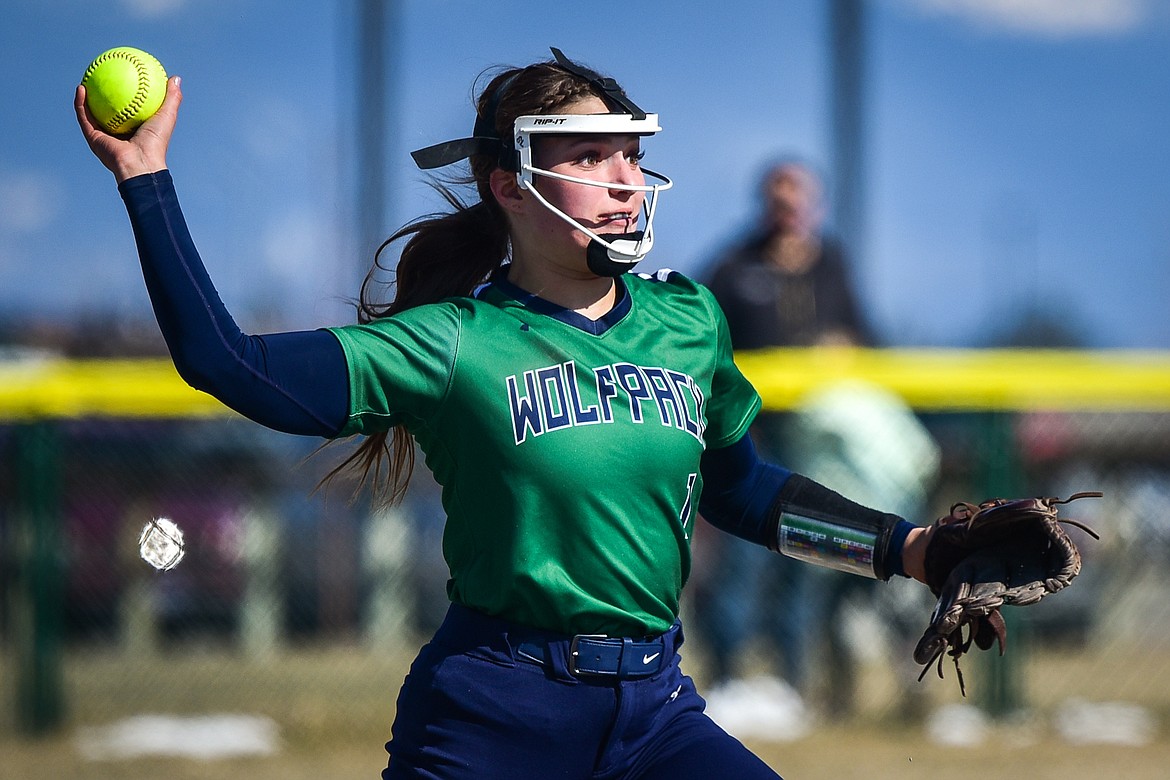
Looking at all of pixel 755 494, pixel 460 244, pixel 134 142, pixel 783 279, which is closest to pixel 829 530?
pixel 755 494

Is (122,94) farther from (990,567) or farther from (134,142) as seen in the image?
(990,567)

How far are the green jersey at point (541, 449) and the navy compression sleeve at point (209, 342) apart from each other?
0.26ft

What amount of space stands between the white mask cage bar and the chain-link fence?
4.04 metres

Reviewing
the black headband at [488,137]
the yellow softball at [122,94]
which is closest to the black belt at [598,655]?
the black headband at [488,137]

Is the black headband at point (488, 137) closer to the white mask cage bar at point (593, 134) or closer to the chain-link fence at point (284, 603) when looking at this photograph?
the white mask cage bar at point (593, 134)

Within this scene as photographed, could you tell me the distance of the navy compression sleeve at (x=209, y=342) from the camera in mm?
2129

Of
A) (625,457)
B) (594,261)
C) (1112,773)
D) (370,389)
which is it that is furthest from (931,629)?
(1112,773)

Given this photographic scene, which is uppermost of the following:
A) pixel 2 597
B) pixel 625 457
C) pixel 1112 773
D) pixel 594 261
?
pixel 594 261

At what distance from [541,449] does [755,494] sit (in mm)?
606

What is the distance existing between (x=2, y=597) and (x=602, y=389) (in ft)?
16.8

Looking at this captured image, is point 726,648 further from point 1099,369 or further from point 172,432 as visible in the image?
point 172,432

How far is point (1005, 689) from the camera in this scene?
6.54 meters

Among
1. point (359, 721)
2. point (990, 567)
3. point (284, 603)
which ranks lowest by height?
point (359, 721)

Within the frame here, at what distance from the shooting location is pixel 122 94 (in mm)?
2229
